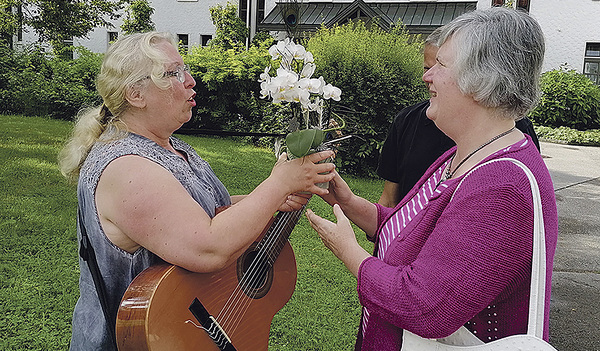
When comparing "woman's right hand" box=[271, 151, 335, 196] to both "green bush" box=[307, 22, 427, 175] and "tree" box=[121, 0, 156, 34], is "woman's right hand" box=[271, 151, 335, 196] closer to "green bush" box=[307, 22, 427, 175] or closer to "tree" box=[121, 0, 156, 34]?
"green bush" box=[307, 22, 427, 175]

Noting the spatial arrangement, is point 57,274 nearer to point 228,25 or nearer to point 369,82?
point 369,82

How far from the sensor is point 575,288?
18.3 feet

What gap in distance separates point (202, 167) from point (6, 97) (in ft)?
50.5

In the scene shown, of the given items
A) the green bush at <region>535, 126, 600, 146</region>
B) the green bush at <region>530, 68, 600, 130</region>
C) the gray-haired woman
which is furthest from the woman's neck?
the green bush at <region>530, 68, 600, 130</region>

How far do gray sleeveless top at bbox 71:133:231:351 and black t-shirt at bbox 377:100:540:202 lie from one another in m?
1.57

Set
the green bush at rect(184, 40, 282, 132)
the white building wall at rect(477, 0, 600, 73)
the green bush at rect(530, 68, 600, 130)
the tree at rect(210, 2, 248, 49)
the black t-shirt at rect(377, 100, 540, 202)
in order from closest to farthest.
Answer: the black t-shirt at rect(377, 100, 540, 202), the green bush at rect(184, 40, 282, 132), the green bush at rect(530, 68, 600, 130), the white building wall at rect(477, 0, 600, 73), the tree at rect(210, 2, 248, 49)

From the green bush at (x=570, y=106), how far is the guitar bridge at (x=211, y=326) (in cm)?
1991

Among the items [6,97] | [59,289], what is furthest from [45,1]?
[59,289]

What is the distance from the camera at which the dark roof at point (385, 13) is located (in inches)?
837

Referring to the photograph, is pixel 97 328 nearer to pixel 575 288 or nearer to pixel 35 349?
pixel 35 349

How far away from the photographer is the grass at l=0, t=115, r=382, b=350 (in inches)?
162

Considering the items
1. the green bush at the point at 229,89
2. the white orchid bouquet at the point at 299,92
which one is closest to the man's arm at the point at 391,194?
the white orchid bouquet at the point at 299,92

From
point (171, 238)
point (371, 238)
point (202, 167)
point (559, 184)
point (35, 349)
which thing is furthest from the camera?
point (559, 184)

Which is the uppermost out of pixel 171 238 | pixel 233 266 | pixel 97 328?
pixel 171 238
